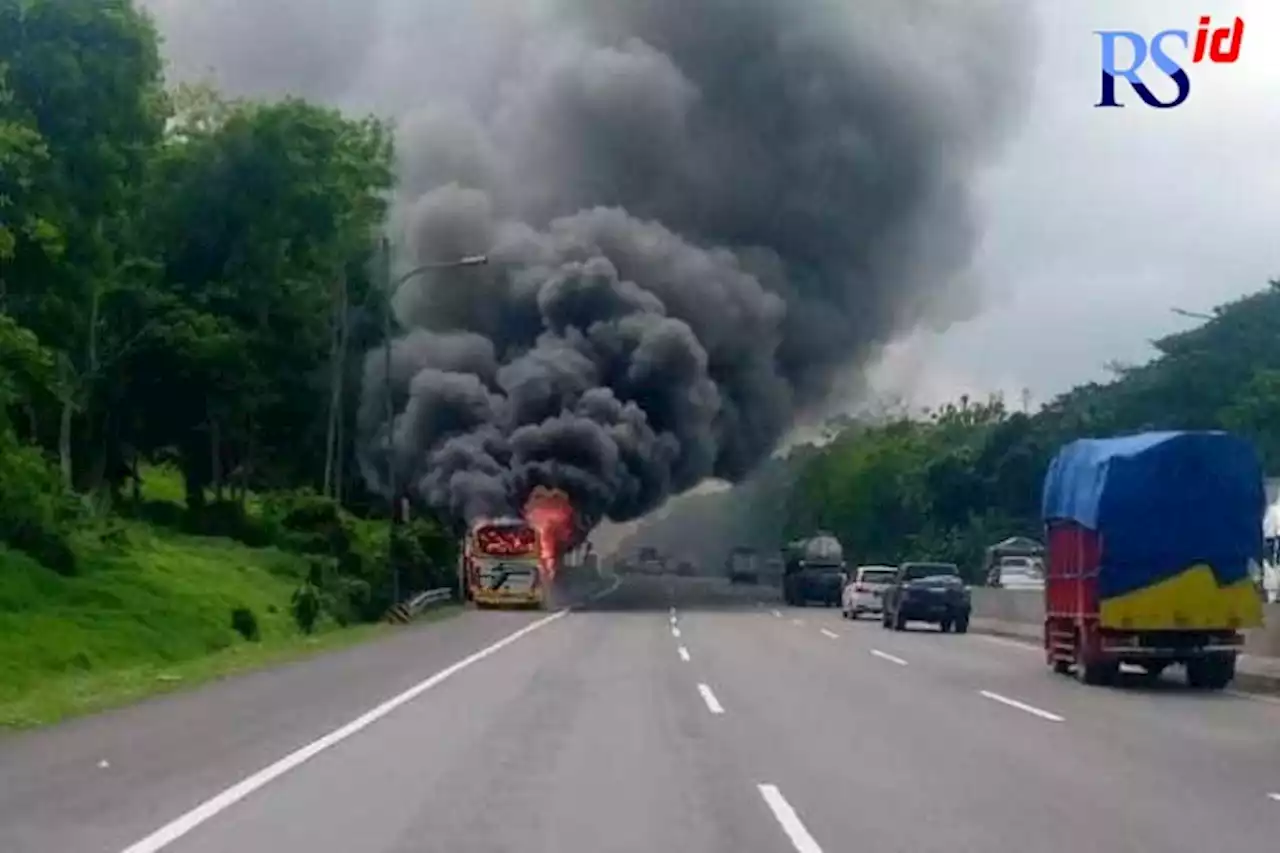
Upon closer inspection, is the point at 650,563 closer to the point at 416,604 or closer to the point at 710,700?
the point at 416,604

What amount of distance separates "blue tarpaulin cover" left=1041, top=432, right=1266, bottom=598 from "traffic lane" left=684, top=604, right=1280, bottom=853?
2944 mm

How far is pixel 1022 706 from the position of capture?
2127 centimetres

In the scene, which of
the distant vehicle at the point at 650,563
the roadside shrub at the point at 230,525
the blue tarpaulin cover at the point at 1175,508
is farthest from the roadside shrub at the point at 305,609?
the distant vehicle at the point at 650,563

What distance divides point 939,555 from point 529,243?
97.4 ft

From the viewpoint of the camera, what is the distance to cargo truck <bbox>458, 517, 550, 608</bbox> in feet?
175

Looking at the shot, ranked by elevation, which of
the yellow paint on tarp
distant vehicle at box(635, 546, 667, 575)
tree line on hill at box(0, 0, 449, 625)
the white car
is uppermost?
tree line on hill at box(0, 0, 449, 625)

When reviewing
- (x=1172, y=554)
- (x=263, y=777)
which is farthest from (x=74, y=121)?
(x=263, y=777)

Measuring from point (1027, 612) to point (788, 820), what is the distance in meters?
31.3

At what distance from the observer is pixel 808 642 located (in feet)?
118

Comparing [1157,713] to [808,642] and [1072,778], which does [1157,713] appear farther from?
[808,642]

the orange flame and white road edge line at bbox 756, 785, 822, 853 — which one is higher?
the orange flame

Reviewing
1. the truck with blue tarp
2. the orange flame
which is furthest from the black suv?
the truck with blue tarp

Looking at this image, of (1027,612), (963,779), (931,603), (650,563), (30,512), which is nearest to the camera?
(963,779)

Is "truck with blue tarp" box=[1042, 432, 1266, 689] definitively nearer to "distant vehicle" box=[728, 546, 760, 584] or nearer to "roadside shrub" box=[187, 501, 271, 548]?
"roadside shrub" box=[187, 501, 271, 548]
